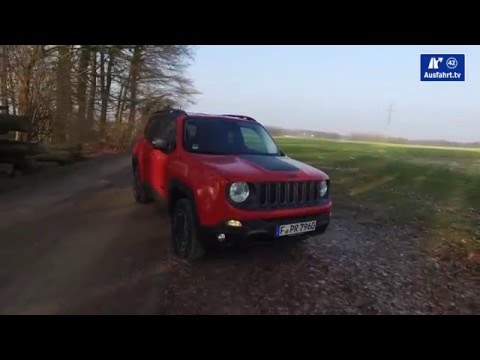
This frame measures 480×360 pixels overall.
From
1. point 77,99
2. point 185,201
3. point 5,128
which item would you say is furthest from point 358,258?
point 77,99

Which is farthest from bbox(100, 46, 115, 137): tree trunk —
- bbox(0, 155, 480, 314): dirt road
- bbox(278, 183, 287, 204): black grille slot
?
bbox(278, 183, 287, 204): black grille slot

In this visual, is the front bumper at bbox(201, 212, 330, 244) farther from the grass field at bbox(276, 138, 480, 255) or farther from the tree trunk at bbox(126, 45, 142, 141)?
the tree trunk at bbox(126, 45, 142, 141)

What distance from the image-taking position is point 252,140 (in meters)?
6.21

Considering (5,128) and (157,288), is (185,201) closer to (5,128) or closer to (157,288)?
(157,288)

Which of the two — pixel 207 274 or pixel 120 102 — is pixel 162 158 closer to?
pixel 207 274

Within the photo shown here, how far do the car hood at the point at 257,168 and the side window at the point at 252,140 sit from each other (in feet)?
1.52

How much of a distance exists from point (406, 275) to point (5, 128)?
35.0ft

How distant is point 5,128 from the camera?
10883mm

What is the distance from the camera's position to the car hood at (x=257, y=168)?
4.65 m

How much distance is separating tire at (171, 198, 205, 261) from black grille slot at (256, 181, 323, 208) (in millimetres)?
894

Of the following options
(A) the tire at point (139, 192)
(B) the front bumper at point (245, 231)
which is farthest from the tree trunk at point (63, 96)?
(B) the front bumper at point (245, 231)

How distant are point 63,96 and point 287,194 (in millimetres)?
15574

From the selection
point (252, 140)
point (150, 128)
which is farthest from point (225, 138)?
point (150, 128)

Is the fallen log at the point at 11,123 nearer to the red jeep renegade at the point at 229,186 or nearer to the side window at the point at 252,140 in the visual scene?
the red jeep renegade at the point at 229,186
